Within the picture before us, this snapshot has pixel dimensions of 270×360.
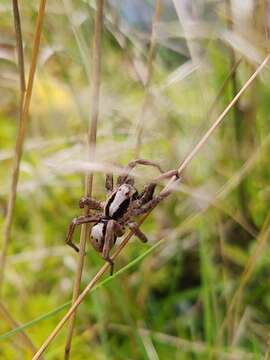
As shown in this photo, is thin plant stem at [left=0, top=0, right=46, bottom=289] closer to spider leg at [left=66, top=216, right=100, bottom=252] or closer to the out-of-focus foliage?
spider leg at [left=66, top=216, right=100, bottom=252]

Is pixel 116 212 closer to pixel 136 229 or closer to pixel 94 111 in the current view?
pixel 136 229

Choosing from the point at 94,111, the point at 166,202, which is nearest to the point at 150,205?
the point at 94,111

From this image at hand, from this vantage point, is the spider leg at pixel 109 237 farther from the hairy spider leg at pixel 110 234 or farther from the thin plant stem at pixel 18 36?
the thin plant stem at pixel 18 36

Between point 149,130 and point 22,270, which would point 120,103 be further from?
point 22,270

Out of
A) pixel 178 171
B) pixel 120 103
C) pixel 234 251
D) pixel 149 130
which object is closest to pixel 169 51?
pixel 120 103

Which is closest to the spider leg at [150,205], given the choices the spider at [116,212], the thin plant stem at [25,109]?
the spider at [116,212]

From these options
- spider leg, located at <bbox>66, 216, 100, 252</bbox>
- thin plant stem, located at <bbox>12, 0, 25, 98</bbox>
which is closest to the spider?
spider leg, located at <bbox>66, 216, 100, 252</bbox>

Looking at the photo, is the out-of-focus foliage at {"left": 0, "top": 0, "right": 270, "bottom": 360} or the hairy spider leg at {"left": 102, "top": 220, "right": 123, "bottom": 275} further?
the out-of-focus foliage at {"left": 0, "top": 0, "right": 270, "bottom": 360}

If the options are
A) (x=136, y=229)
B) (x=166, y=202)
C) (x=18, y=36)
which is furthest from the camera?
(x=166, y=202)
